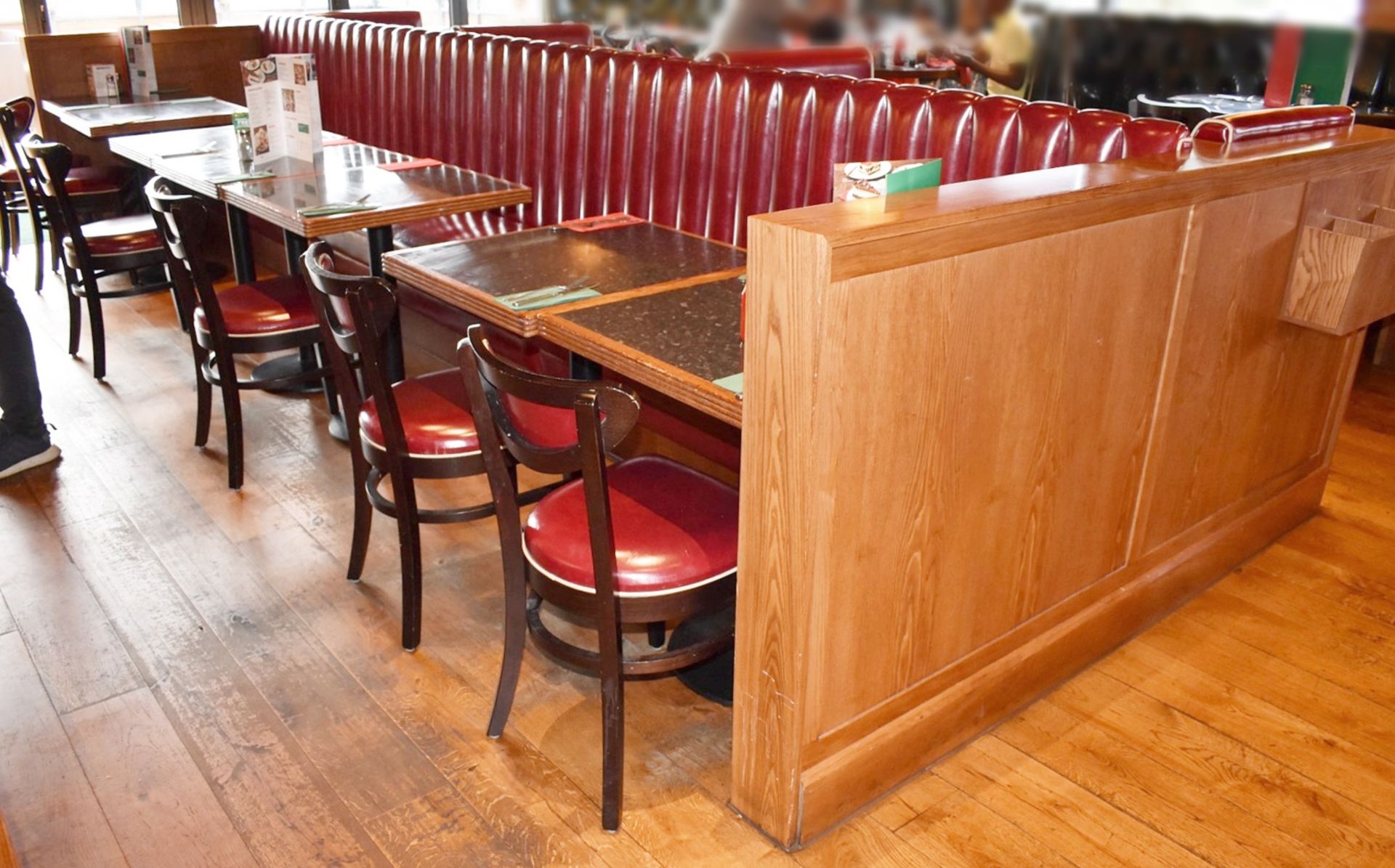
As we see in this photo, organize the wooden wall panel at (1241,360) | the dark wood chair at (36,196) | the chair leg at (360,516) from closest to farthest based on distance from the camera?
1. the wooden wall panel at (1241,360)
2. the chair leg at (360,516)
3. the dark wood chair at (36,196)

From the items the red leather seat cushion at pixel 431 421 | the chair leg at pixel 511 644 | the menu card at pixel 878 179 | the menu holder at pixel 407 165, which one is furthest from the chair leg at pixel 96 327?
the menu card at pixel 878 179

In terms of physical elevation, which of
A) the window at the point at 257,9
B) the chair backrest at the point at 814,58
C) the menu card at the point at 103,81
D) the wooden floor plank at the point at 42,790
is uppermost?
the window at the point at 257,9

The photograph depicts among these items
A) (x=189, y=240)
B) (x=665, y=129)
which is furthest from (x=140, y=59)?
(x=665, y=129)

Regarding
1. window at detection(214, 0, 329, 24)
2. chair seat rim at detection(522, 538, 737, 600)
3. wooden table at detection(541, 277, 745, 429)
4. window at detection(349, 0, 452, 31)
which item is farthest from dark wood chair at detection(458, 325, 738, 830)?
window at detection(349, 0, 452, 31)

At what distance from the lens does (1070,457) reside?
6.68 feet

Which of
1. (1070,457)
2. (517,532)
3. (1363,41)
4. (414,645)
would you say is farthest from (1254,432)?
(1363,41)

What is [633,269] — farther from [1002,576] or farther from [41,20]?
[41,20]

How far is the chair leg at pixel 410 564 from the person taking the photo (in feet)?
7.61

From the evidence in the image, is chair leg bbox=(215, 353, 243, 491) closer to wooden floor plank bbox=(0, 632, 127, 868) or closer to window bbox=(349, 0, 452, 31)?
wooden floor plank bbox=(0, 632, 127, 868)

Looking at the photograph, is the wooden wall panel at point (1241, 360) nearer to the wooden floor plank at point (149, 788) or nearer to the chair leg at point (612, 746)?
the chair leg at point (612, 746)

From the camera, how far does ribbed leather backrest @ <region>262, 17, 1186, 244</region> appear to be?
2.62 metres

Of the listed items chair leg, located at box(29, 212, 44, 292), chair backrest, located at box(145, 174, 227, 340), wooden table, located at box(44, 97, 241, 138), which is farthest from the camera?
chair leg, located at box(29, 212, 44, 292)

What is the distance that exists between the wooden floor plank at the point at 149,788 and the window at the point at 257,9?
448 cm

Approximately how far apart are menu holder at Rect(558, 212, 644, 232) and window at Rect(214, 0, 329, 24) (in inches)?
142
